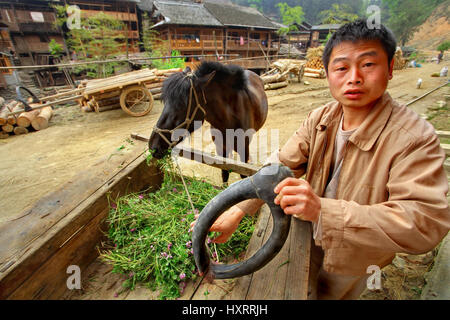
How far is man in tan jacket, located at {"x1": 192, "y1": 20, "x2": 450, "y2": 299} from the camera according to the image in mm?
864

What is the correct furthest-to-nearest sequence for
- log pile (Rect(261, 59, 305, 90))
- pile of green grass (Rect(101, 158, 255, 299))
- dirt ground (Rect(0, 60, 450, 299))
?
log pile (Rect(261, 59, 305, 90)), dirt ground (Rect(0, 60, 450, 299)), pile of green grass (Rect(101, 158, 255, 299))

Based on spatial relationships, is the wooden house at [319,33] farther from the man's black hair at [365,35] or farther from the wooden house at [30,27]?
the man's black hair at [365,35]

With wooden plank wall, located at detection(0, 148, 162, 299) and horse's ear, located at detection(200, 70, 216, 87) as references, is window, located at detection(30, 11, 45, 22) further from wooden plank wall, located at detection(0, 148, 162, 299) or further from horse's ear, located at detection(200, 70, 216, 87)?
wooden plank wall, located at detection(0, 148, 162, 299)

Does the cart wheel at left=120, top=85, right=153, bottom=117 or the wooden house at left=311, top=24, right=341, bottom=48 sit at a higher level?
the wooden house at left=311, top=24, right=341, bottom=48

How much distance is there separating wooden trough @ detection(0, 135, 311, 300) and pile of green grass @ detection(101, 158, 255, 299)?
0.11 metres

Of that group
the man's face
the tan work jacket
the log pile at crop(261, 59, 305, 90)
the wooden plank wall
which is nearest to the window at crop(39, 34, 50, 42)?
the log pile at crop(261, 59, 305, 90)

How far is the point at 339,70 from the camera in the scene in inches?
45.3

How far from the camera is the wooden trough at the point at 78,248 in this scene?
Answer: 3.57 feet

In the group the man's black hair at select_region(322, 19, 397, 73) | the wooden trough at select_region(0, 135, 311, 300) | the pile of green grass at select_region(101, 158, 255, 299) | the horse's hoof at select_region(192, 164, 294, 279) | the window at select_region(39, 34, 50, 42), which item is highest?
the window at select_region(39, 34, 50, 42)

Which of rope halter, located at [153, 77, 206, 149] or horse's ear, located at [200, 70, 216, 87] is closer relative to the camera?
rope halter, located at [153, 77, 206, 149]

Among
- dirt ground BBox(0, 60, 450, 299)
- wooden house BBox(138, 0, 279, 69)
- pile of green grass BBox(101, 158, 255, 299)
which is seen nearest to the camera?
pile of green grass BBox(101, 158, 255, 299)

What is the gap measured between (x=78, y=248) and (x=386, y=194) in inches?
80.6

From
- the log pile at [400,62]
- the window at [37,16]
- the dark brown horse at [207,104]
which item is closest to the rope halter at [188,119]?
the dark brown horse at [207,104]

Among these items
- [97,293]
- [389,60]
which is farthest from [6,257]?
[389,60]
